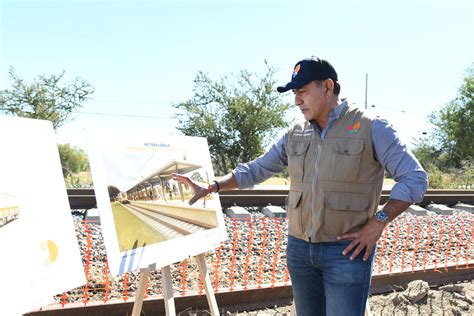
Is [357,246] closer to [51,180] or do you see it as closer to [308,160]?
[308,160]

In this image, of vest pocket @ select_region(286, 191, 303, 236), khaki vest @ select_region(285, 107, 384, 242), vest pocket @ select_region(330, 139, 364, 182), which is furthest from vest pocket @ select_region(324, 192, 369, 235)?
vest pocket @ select_region(286, 191, 303, 236)

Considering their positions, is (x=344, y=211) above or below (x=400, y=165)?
below

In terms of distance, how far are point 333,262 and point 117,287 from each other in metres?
2.83

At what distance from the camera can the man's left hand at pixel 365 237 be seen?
2.51 m

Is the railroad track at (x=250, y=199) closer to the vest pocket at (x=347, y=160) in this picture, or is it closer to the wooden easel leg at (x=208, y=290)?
the wooden easel leg at (x=208, y=290)

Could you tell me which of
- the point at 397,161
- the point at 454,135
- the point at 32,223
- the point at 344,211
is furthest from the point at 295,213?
the point at 454,135

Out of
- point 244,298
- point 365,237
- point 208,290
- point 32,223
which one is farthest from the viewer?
point 244,298

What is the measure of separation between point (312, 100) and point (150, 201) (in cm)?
146

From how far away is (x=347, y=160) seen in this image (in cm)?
258

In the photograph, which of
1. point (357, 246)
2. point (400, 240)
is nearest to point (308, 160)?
point (357, 246)

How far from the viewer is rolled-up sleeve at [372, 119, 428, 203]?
2453mm

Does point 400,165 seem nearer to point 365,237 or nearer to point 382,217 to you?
point 382,217

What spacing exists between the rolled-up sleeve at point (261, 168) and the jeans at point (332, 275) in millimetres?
624

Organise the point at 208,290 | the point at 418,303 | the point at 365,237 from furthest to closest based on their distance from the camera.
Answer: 1. the point at 418,303
2. the point at 208,290
3. the point at 365,237
